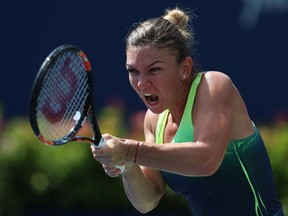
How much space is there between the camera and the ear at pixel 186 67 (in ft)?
11.3

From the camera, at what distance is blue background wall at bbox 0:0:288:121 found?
249 inches

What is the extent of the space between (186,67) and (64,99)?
20.5 inches

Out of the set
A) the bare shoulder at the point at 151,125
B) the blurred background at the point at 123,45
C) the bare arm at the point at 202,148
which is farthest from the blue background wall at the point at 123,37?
the bare arm at the point at 202,148

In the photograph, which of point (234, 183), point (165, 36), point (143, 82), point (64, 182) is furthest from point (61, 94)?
point (64, 182)

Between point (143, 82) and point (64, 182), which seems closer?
point (143, 82)

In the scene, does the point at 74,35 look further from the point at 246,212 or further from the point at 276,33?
the point at 246,212

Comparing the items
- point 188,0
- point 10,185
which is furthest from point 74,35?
point 10,185

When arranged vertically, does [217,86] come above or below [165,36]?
below

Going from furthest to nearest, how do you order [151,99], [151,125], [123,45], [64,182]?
[123,45]
[64,182]
[151,125]
[151,99]

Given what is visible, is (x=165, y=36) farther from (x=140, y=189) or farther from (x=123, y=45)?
(x=123, y=45)

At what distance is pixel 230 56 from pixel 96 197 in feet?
5.22

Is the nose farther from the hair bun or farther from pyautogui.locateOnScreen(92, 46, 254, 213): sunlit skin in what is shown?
the hair bun

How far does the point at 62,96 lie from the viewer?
3.49m

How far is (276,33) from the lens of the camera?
20.8 feet
